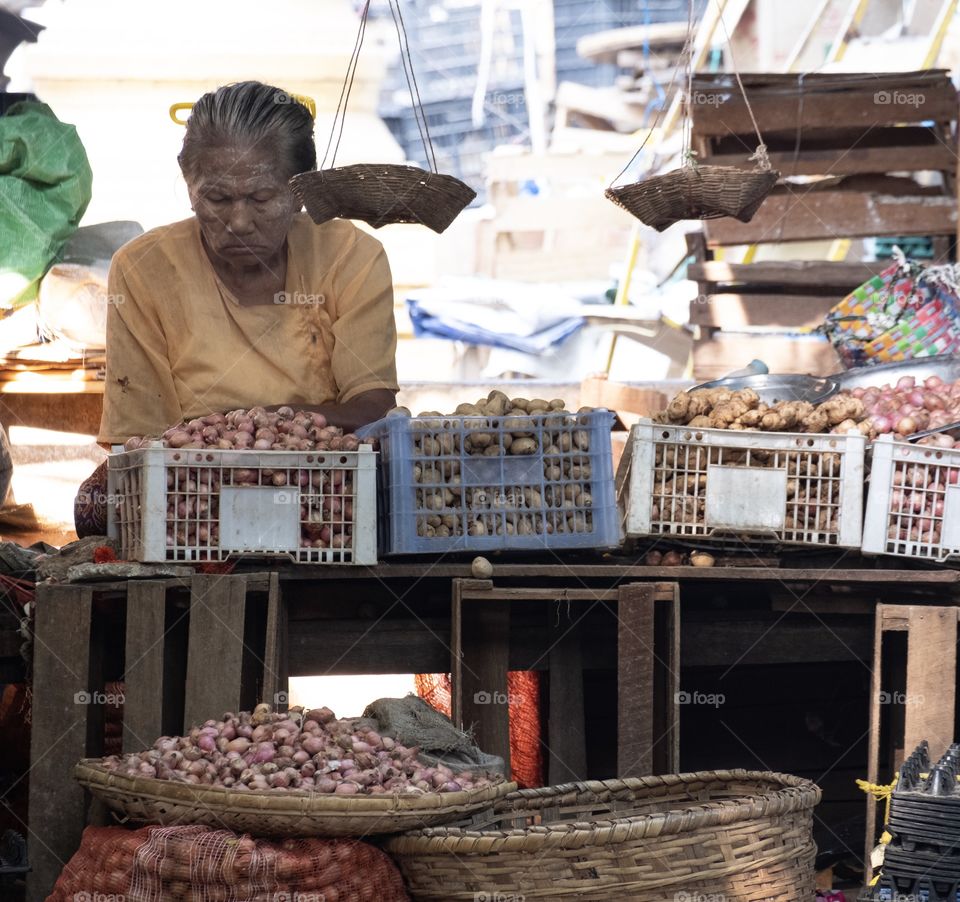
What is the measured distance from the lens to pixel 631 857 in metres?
3.12

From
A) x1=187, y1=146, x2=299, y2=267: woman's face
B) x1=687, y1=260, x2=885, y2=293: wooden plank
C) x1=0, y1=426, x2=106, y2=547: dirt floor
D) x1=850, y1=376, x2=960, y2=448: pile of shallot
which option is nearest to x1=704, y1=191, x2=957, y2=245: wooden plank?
x1=687, y1=260, x2=885, y2=293: wooden plank

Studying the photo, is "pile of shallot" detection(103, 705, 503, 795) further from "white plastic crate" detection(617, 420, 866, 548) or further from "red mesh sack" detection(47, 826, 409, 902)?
"white plastic crate" detection(617, 420, 866, 548)

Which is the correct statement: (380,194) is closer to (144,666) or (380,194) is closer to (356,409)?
(356,409)

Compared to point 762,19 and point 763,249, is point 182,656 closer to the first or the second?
point 763,249

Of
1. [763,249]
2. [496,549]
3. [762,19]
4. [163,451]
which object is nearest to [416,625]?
[496,549]

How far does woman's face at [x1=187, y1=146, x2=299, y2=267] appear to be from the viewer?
442 cm

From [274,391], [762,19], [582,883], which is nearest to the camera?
[582,883]

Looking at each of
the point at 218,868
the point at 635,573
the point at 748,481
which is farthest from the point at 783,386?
the point at 218,868

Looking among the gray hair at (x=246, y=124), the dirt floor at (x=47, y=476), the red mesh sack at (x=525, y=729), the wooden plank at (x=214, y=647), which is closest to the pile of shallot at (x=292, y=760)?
the wooden plank at (x=214, y=647)

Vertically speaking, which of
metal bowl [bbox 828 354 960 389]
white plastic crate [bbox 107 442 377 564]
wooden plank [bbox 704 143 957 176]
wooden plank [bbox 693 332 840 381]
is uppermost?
wooden plank [bbox 704 143 957 176]

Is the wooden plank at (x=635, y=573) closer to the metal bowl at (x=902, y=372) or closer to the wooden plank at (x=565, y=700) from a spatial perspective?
the wooden plank at (x=565, y=700)

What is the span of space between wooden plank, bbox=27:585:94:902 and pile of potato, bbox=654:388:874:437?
1.59 m

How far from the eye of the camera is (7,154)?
5965mm

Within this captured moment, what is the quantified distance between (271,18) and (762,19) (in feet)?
17.4
